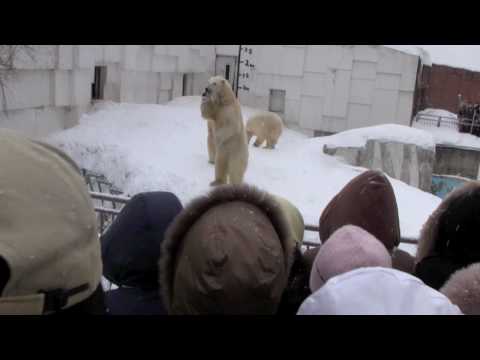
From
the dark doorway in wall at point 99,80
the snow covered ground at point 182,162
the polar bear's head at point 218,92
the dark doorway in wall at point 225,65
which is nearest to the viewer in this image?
the polar bear's head at point 218,92

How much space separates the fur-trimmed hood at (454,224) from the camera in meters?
0.93

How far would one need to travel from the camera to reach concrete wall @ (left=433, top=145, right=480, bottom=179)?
24.8 ft

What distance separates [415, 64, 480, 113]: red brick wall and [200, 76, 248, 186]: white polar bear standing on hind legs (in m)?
6.98

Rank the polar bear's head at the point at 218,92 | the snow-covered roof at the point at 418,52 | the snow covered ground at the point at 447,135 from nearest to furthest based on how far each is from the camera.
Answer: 1. the polar bear's head at the point at 218,92
2. the snow covered ground at the point at 447,135
3. the snow-covered roof at the point at 418,52

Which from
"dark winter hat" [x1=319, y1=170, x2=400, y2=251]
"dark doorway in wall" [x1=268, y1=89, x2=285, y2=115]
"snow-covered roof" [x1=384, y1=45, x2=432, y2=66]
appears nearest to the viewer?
"dark winter hat" [x1=319, y1=170, x2=400, y2=251]

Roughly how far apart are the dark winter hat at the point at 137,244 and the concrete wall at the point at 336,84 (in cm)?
791

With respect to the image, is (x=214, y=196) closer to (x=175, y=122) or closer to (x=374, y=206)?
(x=374, y=206)

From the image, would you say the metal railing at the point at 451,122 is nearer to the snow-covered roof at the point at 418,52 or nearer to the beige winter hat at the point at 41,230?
the snow-covered roof at the point at 418,52

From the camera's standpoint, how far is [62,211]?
48cm

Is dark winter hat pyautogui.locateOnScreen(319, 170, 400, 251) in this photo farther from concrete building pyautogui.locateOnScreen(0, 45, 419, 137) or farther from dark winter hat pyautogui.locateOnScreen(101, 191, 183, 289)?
concrete building pyautogui.locateOnScreen(0, 45, 419, 137)

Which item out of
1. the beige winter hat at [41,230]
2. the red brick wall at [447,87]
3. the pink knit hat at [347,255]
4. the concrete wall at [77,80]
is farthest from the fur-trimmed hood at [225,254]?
the red brick wall at [447,87]

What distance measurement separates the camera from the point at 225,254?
0.64m

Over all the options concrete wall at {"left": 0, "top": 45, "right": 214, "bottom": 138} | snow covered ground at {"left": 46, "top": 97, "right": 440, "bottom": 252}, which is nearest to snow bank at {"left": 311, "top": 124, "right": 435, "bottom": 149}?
snow covered ground at {"left": 46, "top": 97, "right": 440, "bottom": 252}

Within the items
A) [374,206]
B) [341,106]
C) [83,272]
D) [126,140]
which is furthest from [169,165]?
[341,106]
